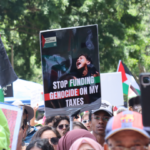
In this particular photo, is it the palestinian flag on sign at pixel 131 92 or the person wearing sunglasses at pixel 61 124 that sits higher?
the palestinian flag on sign at pixel 131 92

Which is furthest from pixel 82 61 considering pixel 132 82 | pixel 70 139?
pixel 132 82

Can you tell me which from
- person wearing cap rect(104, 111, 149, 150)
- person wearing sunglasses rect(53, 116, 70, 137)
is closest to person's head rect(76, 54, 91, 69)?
person wearing sunglasses rect(53, 116, 70, 137)

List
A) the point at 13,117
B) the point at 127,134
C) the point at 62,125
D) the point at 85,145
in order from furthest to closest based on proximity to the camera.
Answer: the point at 62,125 → the point at 13,117 → the point at 85,145 → the point at 127,134

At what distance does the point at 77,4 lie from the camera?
13.7 metres

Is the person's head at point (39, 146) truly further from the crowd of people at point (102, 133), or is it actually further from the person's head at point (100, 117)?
the person's head at point (100, 117)

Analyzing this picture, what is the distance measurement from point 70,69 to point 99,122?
810 millimetres

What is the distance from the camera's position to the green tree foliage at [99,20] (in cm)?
1287

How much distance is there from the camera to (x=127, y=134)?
195 cm

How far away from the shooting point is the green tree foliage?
42.2 ft

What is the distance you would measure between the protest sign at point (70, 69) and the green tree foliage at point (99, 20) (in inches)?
347

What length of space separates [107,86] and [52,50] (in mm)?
2935

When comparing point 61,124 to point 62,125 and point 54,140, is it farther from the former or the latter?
point 54,140

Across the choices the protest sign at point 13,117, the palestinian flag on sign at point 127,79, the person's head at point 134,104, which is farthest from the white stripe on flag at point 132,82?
the protest sign at point 13,117

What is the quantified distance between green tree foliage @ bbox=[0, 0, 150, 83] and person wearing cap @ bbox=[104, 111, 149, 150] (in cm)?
1050
